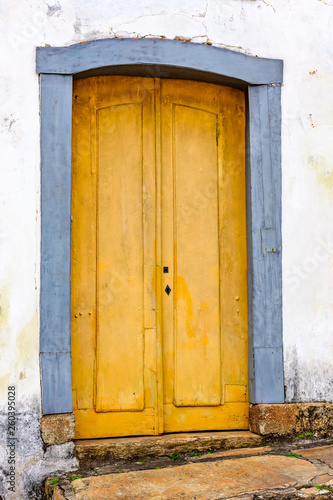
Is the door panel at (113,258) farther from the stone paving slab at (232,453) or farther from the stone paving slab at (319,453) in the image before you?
the stone paving slab at (319,453)

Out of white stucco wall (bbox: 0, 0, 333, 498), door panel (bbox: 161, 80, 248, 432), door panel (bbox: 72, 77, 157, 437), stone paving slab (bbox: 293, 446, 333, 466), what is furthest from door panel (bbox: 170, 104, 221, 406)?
stone paving slab (bbox: 293, 446, 333, 466)

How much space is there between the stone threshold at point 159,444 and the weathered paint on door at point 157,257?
0.10 meters

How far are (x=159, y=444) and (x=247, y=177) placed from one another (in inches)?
85.7

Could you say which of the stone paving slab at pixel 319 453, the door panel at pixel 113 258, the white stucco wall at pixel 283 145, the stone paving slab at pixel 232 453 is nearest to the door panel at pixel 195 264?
the door panel at pixel 113 258

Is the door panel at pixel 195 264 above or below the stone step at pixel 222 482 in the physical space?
above

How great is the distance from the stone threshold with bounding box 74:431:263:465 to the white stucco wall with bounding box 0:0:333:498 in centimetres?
39

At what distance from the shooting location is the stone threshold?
409 centimetres

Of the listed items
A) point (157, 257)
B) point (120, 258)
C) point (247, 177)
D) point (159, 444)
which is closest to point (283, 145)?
point (247, 177)

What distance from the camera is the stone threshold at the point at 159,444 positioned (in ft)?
13.4

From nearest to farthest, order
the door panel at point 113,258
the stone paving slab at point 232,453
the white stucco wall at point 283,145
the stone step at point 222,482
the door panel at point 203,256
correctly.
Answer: the stone step at point 222,482, the white stucco wall at point 283,145, the stone paving slab at point 232,453, the door panel at point 113,258, the door panel at point 203,256

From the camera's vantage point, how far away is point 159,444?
421 cm

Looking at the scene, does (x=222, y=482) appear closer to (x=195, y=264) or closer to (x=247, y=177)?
(x=195, y=264)

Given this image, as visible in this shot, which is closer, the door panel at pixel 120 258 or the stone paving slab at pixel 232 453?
the stone paving slab at pixel 232 453

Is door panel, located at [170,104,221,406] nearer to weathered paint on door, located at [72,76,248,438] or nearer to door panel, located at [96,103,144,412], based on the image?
weathered paint on door, located at [72,76,248,438]
